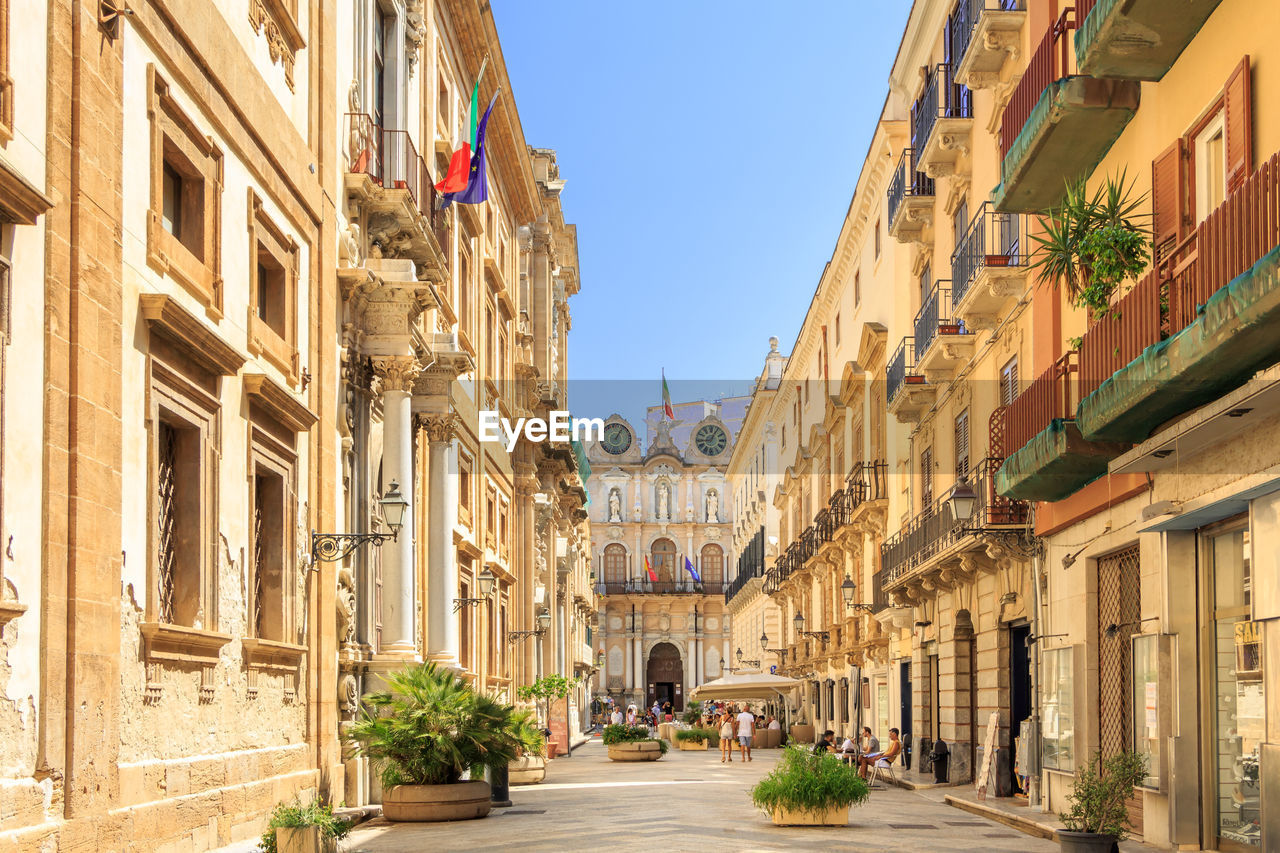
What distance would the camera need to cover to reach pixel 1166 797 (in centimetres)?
1578

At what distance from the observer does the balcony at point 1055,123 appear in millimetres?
16547

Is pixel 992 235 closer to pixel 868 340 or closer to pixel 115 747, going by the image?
pixel 868 340

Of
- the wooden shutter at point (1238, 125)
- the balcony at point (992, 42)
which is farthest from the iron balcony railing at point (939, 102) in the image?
the wooden shutter at point (1238, 125)

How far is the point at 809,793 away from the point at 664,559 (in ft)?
257

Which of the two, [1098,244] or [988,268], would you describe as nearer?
[1098,244]

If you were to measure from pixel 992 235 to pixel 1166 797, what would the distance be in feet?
34.7

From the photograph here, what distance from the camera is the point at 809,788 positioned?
18156 mm

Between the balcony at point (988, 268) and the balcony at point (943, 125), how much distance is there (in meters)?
1.73

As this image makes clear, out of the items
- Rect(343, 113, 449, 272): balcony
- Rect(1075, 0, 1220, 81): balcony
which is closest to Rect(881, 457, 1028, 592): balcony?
Rect(1075, 0, 1220, 81): balcony

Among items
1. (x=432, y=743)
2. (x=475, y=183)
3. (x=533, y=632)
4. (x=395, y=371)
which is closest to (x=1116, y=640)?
(x=432, y=743)

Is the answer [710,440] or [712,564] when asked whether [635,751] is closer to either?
[712,564]

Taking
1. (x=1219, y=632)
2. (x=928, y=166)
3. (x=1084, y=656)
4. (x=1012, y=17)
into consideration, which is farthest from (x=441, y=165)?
(x=1219, y=632)

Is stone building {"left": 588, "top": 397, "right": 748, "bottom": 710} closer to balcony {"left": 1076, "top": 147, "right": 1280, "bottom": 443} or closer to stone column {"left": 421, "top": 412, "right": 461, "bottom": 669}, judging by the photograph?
stone column {"left": 421, "top": 412, "right": 461, "bottom": 669}

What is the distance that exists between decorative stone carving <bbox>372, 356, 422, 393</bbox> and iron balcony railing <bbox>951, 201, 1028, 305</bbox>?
318 inches
